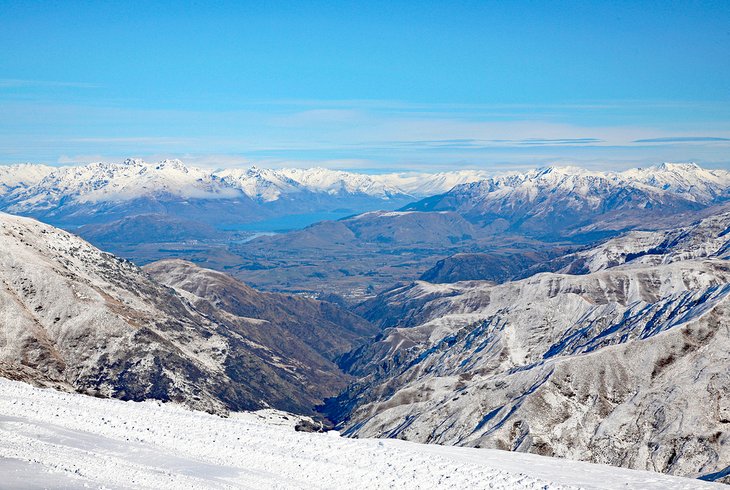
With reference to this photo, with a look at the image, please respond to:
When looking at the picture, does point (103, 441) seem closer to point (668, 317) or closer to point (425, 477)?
point (425, 477)

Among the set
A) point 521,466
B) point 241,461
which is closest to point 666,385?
point 521,466

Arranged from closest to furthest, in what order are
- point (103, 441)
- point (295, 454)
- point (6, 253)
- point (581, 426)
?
1. point (103, 441)
2. point (295, 454)
3. point (581, 426)
4. point (6, 253)

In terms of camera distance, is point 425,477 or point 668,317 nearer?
point 425,477

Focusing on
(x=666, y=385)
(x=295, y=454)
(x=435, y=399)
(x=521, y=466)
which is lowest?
(x=435, y=399)

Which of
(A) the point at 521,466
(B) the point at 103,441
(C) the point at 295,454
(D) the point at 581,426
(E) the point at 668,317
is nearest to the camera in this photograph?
(B) the point at 103,441

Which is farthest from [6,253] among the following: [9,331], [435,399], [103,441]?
[103,441]

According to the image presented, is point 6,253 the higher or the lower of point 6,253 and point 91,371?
the higher

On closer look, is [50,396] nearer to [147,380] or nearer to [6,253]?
[147,380]
